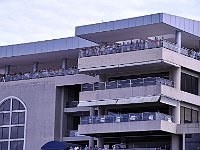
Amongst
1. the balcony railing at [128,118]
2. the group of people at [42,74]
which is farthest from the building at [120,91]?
the group of people at [42,74]

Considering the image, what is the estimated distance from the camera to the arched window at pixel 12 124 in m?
66.4

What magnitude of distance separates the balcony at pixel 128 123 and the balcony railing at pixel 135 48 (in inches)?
217

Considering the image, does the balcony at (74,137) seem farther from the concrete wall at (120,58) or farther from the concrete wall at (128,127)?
the concrete wall at (120,58)

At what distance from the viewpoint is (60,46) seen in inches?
2616

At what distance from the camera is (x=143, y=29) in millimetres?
57031

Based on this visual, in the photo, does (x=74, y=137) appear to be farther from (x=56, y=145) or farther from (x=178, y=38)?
(x=178, y=38)

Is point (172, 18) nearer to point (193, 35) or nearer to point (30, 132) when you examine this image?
point (193, 35)

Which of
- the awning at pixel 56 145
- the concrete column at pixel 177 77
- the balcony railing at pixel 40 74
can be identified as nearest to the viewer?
the concrete column at pixel 177 77

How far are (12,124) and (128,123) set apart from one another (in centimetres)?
1655

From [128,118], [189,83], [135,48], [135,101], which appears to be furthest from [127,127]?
[189,83]

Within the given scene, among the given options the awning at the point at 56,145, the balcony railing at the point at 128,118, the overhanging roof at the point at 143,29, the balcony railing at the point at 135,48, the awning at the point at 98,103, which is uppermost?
the overhanging roof at the point at 143,29

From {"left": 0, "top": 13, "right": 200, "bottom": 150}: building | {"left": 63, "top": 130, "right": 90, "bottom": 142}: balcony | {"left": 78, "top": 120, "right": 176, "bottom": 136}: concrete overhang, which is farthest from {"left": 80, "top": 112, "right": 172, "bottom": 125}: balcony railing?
{"left": 63, "top": 130, "right": 90, "bottom": 142}: balcony

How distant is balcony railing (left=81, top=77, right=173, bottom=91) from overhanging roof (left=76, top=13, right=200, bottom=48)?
14.4ft

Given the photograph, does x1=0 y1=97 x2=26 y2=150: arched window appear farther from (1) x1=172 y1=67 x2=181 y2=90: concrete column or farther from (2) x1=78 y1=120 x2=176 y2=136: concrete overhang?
(1) x1=172 y1=67 x2=181 y2=90: concrete column
